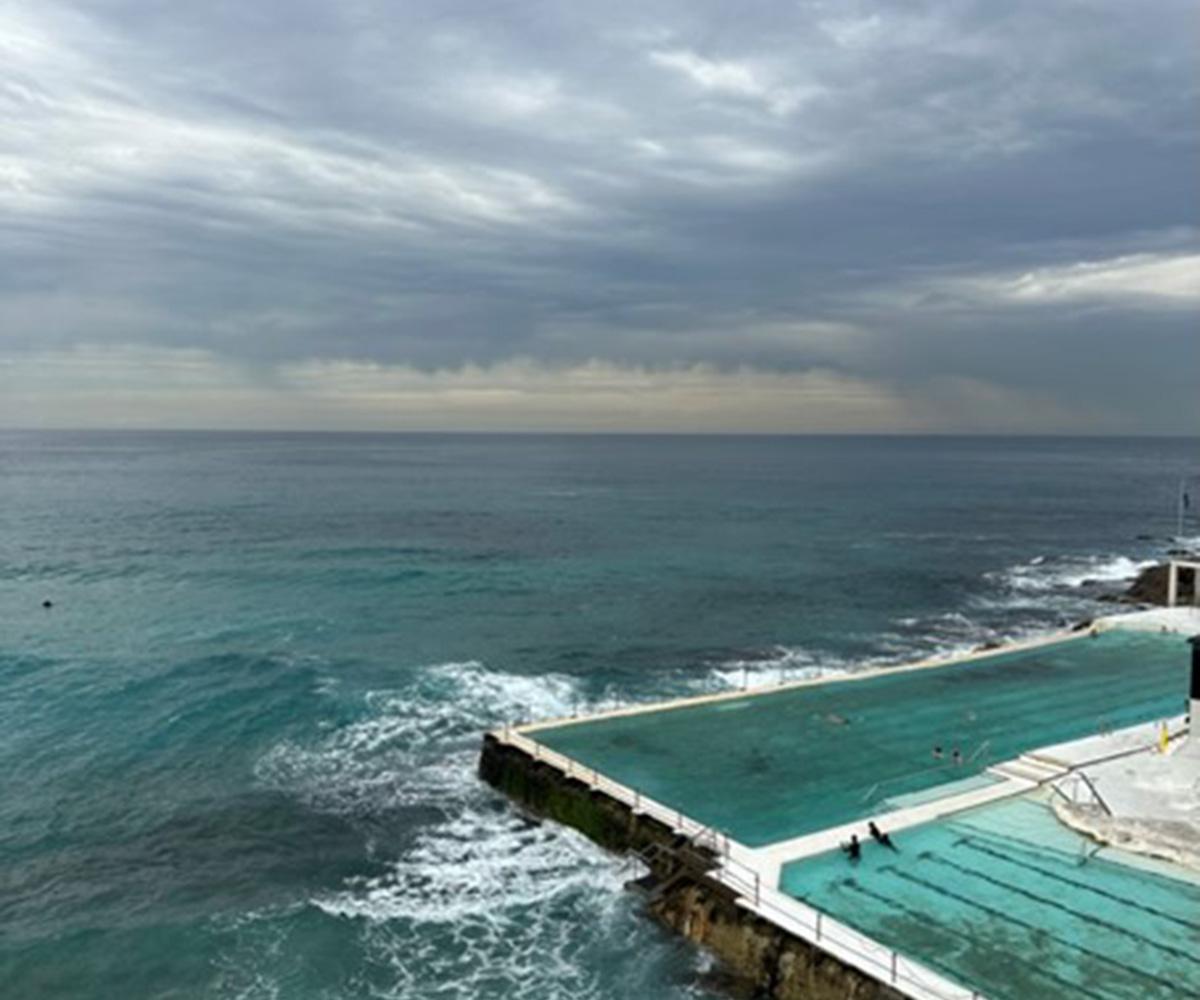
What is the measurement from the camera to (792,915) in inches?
782

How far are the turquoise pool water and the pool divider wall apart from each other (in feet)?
4.40

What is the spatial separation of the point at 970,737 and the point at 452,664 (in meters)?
24.2

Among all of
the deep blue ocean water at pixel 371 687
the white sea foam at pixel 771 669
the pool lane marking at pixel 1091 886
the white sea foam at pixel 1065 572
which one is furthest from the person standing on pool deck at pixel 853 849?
the white sea foam at pixel 1065 572

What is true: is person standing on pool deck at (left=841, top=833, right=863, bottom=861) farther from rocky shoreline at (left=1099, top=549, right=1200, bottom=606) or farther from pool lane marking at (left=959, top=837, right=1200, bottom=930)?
rocky shoreline at (left=1099, top=549, right=1200, bottom=606)

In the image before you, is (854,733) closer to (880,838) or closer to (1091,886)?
(880,838)

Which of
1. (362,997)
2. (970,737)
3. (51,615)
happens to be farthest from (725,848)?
(51,615)

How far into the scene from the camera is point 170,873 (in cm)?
2589

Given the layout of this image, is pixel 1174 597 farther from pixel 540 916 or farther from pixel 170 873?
pixel 170 873

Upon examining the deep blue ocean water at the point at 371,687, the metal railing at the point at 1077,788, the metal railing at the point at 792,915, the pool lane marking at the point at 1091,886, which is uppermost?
the metal railing at the point at 1077,788

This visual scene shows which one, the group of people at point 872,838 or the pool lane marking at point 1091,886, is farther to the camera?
the group of people at point 872,838

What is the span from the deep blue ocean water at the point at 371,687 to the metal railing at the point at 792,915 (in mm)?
1767

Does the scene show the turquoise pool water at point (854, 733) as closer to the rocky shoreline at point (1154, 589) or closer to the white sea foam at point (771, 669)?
the white sea foam at point (771, 669)

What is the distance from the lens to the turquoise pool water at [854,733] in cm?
2589

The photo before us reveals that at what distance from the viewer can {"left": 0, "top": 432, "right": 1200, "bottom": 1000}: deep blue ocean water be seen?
869 inches
